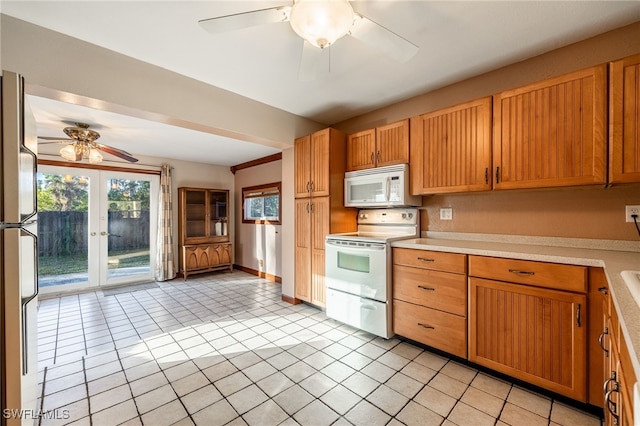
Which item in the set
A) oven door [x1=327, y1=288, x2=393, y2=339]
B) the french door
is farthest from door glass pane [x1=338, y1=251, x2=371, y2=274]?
the french door

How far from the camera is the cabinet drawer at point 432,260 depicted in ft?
6.73

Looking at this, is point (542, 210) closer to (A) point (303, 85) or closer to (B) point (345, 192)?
(B) point (345, 192)

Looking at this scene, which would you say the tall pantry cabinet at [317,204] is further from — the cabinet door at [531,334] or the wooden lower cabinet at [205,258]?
the wooden lower cabinet at [205,258]

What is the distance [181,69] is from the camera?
2375 millimetres

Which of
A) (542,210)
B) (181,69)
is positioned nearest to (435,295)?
(542,210)

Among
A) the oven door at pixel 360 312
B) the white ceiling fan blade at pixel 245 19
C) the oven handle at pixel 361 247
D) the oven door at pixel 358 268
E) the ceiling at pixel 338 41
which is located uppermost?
the ceiling at pixel 338 41

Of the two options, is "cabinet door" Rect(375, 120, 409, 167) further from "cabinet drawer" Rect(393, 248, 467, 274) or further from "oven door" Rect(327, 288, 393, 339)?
"oven door" Rect(327, 288, 393, 339)

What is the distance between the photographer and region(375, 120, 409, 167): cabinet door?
2.70m

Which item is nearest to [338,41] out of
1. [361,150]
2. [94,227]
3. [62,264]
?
[361,150]

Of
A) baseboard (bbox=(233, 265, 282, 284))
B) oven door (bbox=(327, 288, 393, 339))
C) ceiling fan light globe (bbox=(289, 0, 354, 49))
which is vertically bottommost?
baseboard (bbox=(233, 265, 282, 284))

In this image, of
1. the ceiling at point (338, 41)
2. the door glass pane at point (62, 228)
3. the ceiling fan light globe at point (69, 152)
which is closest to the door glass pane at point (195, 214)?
the door glass pane at point (62, 228)

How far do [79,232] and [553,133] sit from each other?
6.07 m

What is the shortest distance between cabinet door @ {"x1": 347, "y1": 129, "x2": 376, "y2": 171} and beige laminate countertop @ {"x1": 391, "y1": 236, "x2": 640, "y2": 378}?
41.1 inches

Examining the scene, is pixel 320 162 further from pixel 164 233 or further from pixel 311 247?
pixel 164 233
